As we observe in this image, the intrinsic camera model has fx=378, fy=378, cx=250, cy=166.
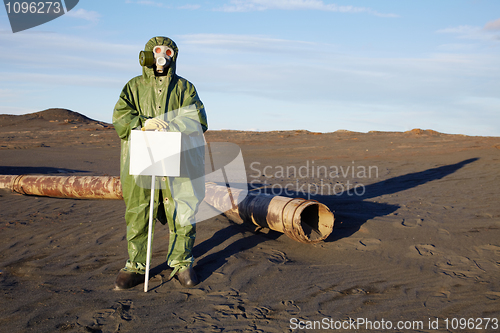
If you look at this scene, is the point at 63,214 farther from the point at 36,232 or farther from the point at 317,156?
the point at 317,156

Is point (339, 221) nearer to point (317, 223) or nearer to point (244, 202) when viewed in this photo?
→ point (317, 223)

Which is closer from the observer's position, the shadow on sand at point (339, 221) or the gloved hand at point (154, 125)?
the gloved hand at point (154, 125)

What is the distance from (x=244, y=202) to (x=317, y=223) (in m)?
1.10

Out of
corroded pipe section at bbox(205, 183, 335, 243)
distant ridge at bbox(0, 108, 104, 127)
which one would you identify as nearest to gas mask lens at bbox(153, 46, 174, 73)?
corroded pipe section at bbox(205, 183, 335, 243)

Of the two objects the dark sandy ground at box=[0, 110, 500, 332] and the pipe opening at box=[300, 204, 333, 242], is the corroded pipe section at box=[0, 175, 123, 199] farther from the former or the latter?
the pipe opening at box=[300, 204, 333, 242]

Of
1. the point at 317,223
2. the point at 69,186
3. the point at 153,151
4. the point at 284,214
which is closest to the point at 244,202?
the point at 284,214

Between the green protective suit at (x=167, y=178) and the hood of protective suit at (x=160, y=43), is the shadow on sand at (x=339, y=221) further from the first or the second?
the hood of protective suit at (x=160, y=43)

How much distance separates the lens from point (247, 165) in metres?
13.9

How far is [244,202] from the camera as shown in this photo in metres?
5.54

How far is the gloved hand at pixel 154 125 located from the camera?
10.7 feet

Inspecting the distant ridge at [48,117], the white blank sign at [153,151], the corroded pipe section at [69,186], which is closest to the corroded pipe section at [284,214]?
the white blank sign at [153,151]

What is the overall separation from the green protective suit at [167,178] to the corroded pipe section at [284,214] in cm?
143

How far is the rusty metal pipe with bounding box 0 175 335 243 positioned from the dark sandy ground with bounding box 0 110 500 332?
0.18m

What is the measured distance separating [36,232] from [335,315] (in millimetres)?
4284
